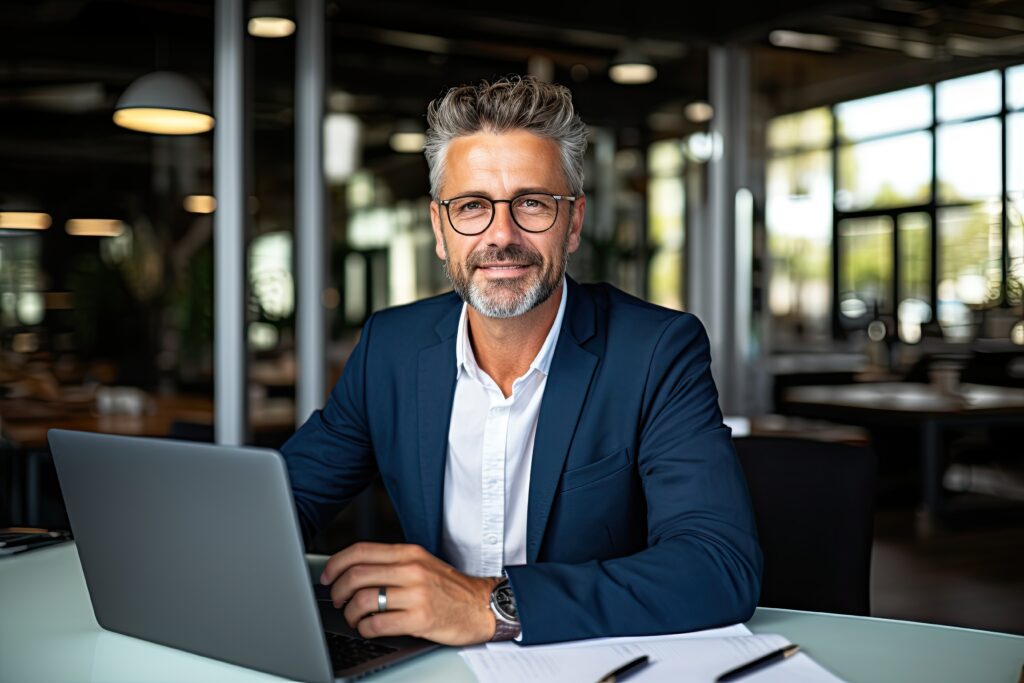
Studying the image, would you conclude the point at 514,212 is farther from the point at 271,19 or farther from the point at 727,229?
the point at 727,229

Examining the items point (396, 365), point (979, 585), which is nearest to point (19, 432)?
point (396, 365)

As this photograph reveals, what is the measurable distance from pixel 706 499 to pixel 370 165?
7.55 metres

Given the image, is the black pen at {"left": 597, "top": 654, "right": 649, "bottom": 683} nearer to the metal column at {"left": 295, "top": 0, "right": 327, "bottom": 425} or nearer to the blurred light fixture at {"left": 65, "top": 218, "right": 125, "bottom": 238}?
the metal column at {"left": 295, "top": 0, "right": 327, "bottom": 425}

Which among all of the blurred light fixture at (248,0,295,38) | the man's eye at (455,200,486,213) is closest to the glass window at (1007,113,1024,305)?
the blurred light fixture at (248,0,295,38)

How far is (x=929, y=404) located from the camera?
596 cm

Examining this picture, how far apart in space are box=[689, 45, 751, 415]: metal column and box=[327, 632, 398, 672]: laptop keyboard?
403 cm

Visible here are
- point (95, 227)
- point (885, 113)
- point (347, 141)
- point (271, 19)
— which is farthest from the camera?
point (885, 113)

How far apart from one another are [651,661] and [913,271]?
9535mm

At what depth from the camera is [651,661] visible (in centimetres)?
117

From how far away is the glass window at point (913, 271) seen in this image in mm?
8656

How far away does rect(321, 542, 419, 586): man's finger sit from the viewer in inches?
50.0

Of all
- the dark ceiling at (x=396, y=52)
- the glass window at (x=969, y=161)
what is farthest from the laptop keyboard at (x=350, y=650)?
the glass window at (x=969, y=161)

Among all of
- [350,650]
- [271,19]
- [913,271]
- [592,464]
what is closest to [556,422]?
[592,464]

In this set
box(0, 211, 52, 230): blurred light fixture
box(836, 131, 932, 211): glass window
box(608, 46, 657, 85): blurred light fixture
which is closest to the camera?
box(0, 211, 52, 230): blurred light fixture
